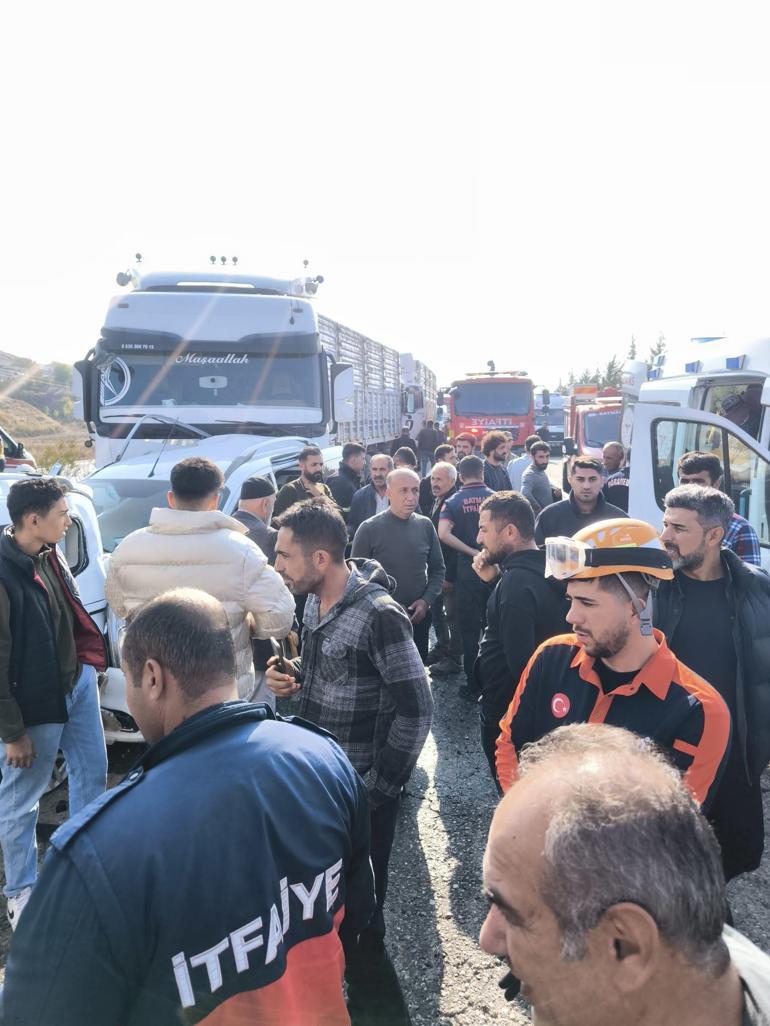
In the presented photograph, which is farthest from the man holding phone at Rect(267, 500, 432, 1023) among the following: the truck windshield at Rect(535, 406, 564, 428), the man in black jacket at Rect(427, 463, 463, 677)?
the truck windshield at Rect(535, 406, 564, 428)

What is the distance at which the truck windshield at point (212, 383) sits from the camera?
8.31 m

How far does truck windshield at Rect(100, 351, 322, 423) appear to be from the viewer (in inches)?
327

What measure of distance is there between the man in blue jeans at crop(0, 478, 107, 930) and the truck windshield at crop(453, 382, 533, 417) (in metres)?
16.1

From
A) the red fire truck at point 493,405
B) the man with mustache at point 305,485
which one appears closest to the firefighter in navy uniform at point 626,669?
the man with mustache at point 305,485

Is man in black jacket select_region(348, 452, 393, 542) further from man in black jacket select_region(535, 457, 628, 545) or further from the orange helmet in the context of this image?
the orange helmet

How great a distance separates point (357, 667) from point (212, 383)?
6.61 meters

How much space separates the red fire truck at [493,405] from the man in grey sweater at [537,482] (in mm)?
10281

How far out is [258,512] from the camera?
15.6ft

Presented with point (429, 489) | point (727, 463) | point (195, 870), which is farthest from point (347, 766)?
point (429, 489)

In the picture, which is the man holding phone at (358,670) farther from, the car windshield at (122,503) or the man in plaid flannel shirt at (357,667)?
the car windshield at (122,503)

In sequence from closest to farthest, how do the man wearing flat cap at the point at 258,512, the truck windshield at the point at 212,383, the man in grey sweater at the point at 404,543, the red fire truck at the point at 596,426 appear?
the man wearing flat cap at the point at 258,512 → the man in grey sweater at the point at 404,543 → the truck windshield at the point at 212,383 → the red fire truck at the point at 596,426

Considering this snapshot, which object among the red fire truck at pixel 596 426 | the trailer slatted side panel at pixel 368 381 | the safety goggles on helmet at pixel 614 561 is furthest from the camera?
the red fire truck at pixel 596 426

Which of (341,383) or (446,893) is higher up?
(341,383)

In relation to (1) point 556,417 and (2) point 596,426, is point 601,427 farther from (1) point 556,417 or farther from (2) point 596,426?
(1) point 556,417
